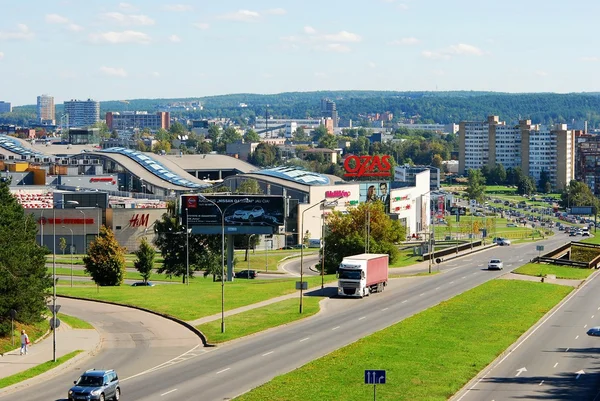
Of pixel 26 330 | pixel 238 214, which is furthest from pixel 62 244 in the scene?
pixel 26 330

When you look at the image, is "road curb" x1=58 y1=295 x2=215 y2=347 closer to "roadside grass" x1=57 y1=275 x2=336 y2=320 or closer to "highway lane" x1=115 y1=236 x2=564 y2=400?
"roadside grass" x1=57 y1=275 x2=336 y2=320

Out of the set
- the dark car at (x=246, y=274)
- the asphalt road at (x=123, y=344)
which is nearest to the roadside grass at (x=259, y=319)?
the asphalt road at (x=123, y=344)

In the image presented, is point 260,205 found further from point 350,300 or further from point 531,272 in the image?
point 531,272

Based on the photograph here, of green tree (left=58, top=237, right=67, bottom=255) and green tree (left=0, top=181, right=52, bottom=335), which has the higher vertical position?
green tree (left=0, top=181, right=52, bottom=335)

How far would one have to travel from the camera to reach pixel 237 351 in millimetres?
69375

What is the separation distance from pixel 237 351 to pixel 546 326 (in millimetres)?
26349

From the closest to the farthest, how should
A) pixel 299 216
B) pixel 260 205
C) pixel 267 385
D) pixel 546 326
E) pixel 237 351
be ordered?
pixel 267 385 < pixel 237 351 < pixel 546 326 < pixel 260 205 < pixel 299 216

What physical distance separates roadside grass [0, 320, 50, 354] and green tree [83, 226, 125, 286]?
29.6 metres

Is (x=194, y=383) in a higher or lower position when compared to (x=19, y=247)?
lower

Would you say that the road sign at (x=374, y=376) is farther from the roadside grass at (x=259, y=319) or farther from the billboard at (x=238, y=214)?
the billboard at (x=238, y=214)

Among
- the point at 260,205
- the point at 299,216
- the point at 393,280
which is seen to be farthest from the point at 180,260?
the point at 299,216

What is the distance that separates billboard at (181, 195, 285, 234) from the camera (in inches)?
4406

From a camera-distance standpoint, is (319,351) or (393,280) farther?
(393,280)

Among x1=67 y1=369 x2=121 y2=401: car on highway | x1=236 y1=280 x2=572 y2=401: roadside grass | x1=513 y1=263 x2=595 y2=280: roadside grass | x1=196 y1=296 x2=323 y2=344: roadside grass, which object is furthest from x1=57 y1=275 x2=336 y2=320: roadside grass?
x1=513 y1=263 x2=595 y2=280: roadside grass
